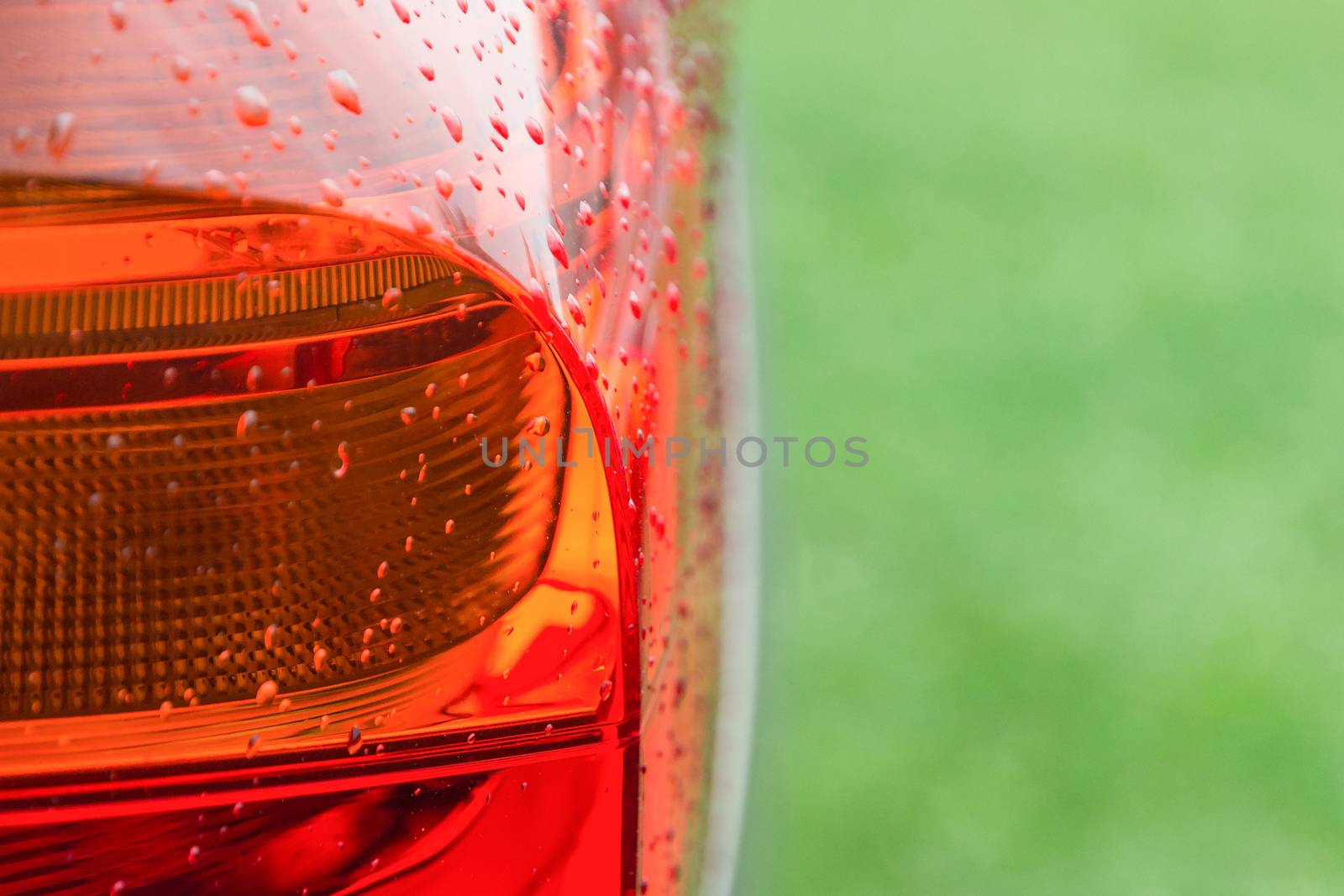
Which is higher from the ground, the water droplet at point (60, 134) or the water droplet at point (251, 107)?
the water droplet at point (251, 107)

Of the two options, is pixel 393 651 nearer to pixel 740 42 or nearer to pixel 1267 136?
pixel 740 42

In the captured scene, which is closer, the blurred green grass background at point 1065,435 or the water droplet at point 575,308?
the water droplet at point 575,308

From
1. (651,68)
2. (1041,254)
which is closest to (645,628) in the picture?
(651,68)

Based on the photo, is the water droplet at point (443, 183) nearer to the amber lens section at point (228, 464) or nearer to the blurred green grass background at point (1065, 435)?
the amber lens section at point (228, 464)

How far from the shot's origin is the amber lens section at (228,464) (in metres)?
0.22

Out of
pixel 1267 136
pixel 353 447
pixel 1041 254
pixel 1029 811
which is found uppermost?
pixel 353 447

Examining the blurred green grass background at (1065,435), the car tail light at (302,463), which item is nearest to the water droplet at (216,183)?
the car tail light at (302,463)

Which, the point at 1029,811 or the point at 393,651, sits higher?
the point at 393,651

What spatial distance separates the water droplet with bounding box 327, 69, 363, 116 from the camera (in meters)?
0.23

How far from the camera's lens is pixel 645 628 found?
11.4 inches

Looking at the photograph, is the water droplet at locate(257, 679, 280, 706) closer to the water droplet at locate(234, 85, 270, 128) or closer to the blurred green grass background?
the water droplet at locate(234, 85, 270, 128)

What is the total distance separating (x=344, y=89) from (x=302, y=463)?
7cm

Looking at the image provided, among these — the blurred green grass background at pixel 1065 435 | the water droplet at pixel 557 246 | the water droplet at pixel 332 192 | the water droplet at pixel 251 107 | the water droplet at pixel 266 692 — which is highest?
the water droplet at pixel 251 107

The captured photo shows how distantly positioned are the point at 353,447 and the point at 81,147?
7 cm
